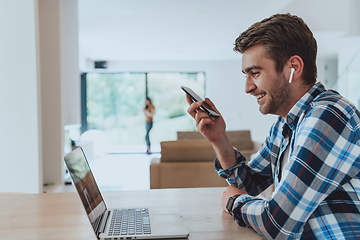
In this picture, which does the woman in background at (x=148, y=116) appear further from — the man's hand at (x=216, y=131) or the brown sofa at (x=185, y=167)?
the man's hand at (x=216, y=131)

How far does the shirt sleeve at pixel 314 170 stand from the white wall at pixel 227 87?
29.8 ft

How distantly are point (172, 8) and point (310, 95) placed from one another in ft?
13.8

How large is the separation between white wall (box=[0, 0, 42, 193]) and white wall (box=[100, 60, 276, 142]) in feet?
23.5

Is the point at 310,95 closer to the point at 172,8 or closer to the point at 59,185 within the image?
the point at 59,185

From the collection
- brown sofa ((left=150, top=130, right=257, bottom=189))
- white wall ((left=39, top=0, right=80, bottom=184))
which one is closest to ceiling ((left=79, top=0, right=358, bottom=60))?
white wall ((left=39, top=0, right=80, bottom=184))

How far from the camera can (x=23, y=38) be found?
268 centimetres

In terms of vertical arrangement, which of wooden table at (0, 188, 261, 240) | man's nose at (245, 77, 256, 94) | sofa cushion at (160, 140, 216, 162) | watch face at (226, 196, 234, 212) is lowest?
sofa cushion at (160, 140, 216, 162)

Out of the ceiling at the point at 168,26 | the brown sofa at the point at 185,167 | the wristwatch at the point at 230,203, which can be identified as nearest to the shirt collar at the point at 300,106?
the wristwatch at the point at 230,203

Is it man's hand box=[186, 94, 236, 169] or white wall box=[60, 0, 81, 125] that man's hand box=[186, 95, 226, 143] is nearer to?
man's hand box=[186, 94, 236, 169]

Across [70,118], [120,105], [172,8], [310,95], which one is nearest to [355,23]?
[172,8]

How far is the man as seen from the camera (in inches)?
32.3

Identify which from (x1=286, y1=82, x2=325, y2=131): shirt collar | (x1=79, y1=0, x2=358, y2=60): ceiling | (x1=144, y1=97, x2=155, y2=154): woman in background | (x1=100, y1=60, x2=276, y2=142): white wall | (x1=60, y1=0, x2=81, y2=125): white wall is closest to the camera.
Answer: (x1=286, y1=82, x2=325, y2=131): shirt collar

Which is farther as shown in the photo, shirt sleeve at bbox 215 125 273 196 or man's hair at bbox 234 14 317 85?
shirt sleeve at bbox 215 125 273 196

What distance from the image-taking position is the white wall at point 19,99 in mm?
2684
